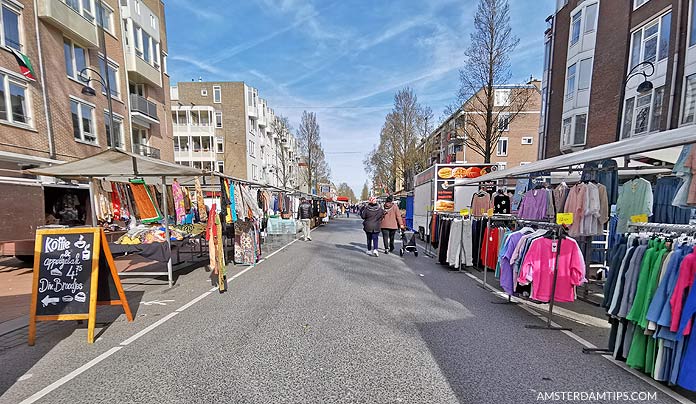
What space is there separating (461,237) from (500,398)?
16.7 ft

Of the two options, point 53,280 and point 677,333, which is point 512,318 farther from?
point 53,280

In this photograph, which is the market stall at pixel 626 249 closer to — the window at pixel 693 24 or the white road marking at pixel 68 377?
the white road marking at pixel 68 377

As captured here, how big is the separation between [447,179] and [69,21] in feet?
58.1

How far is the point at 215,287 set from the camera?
573cm

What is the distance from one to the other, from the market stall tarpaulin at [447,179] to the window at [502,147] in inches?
961

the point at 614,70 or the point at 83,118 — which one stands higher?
the point at 614,70

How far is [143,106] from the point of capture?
16969 mm

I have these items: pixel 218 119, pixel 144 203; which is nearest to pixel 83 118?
pixel 144 203

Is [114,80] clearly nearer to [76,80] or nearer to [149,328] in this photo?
[76,80]

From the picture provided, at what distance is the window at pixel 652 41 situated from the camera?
1241 centimetres

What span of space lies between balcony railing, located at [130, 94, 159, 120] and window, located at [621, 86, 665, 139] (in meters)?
27.3

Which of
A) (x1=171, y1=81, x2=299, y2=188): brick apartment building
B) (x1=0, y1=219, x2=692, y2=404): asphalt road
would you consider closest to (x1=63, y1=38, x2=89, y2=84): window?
(x1=0, y1=219, x2=692, y2=404): asphalt road

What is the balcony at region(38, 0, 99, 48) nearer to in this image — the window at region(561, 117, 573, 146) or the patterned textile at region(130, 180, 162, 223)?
the patterned textile at region(130, 180, 162, 223)

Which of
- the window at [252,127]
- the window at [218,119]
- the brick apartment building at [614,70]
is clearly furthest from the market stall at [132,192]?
the window at [252,127]
